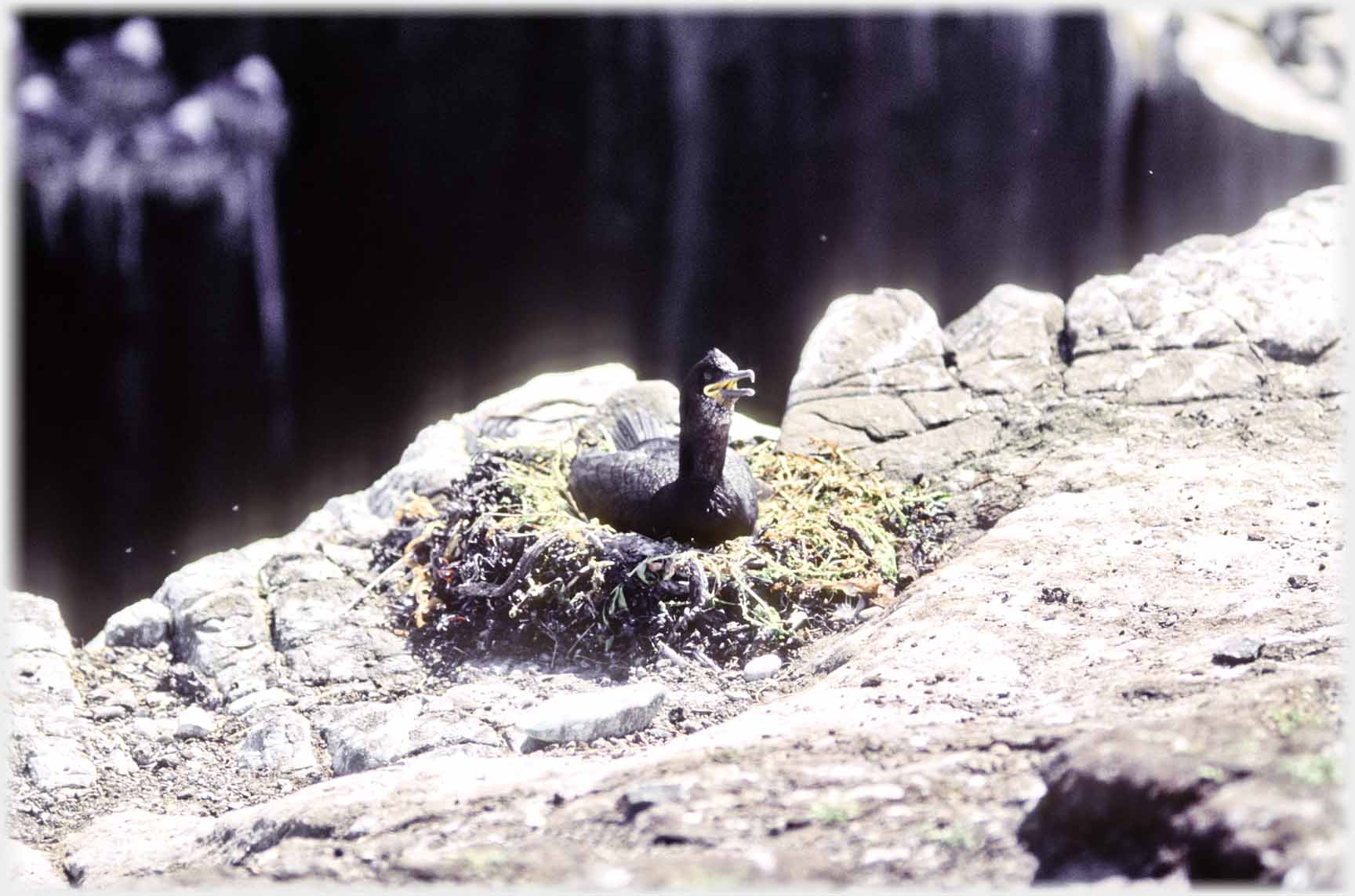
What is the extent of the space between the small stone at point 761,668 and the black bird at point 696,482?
2.48ft

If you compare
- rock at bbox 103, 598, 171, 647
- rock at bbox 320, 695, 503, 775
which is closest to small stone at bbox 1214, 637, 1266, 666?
rock at bbox 320, 695, 503, 775

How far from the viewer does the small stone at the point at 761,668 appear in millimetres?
4375

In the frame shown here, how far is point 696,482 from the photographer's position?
505 cm

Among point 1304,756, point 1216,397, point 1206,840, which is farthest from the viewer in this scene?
→ point 1216,397

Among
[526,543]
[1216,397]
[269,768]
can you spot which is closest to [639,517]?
[526,543]

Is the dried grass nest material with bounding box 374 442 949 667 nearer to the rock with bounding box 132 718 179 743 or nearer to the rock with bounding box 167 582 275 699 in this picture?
the rock with bounding box 167 582 275 699

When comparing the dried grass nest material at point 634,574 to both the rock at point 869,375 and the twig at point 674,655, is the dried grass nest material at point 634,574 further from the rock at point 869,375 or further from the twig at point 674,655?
the rock at point 869,375

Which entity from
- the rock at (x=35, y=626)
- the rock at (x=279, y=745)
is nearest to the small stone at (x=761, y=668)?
the rock at (x=279, y=745)

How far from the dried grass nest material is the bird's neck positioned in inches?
13.8

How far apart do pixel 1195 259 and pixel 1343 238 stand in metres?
0.89

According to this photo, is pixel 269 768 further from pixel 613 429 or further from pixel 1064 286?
pixel 1064 286

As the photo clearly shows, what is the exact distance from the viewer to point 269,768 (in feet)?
13.7

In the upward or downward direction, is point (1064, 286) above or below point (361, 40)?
below

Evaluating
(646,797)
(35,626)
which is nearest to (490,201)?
(35,626)
